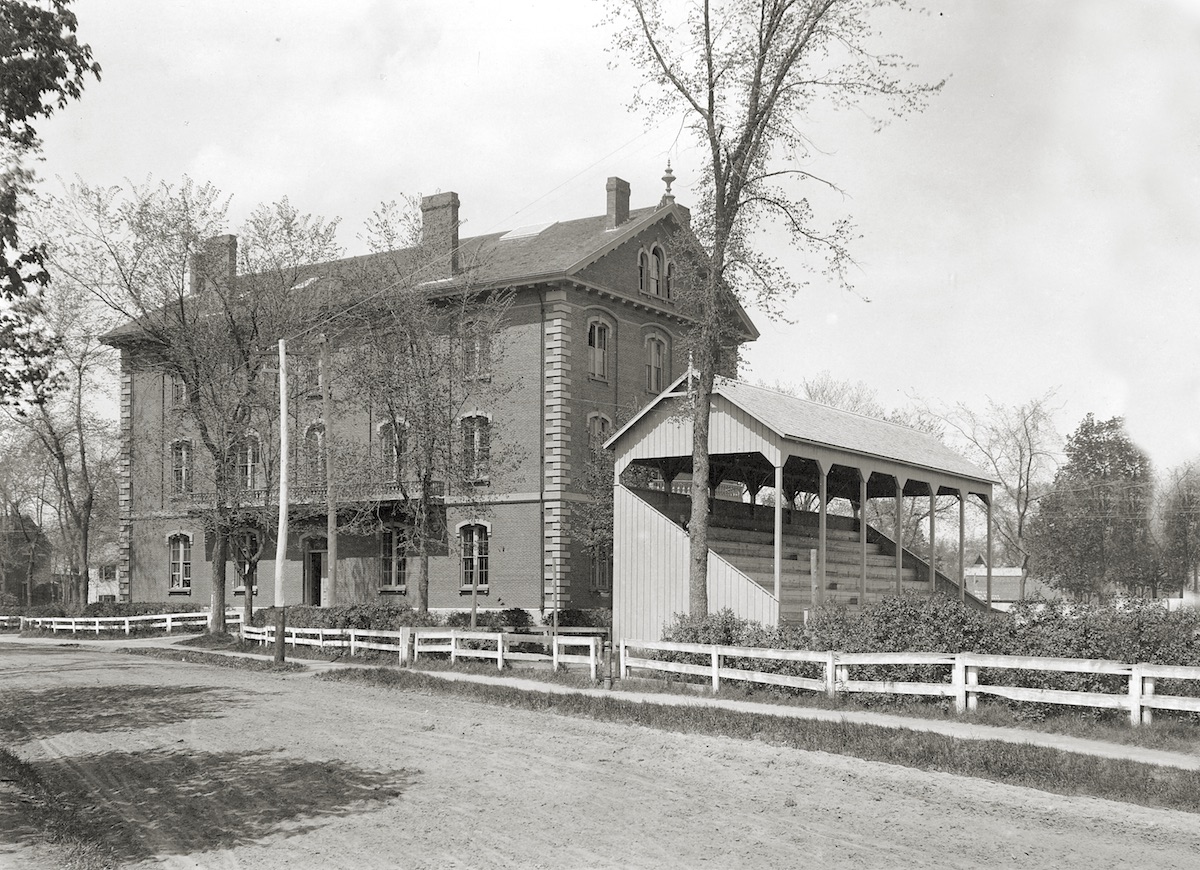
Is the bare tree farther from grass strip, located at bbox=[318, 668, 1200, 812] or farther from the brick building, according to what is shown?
grass strip, located at bbox=[318, 668, 1200, 812]

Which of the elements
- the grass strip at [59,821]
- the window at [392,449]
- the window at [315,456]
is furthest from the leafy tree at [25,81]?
the window at [315,456]

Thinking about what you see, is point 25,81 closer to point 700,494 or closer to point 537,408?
point 700,494

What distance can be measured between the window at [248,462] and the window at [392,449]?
14.1 ft

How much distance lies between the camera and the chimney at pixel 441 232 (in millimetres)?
32938

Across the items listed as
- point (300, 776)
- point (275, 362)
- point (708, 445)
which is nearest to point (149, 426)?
point (275, 362)

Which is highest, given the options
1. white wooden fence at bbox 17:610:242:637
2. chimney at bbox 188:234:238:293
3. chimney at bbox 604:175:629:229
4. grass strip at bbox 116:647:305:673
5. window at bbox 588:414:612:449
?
chimney at bbox 604:175:629:229

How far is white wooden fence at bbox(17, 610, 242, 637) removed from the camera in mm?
40281

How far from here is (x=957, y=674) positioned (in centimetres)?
1554

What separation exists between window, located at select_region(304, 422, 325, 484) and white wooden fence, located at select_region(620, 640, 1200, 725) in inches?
755

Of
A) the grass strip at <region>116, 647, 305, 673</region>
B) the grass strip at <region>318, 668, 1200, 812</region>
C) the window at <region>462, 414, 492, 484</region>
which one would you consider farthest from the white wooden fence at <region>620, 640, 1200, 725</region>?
the window at <region>462, 414, 492, 484</region>

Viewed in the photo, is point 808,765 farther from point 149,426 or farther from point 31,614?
point 31,614

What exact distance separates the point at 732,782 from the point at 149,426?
3976 cm

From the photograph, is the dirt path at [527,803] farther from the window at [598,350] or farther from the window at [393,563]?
the window at [393,563]

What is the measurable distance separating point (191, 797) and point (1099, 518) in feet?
154
